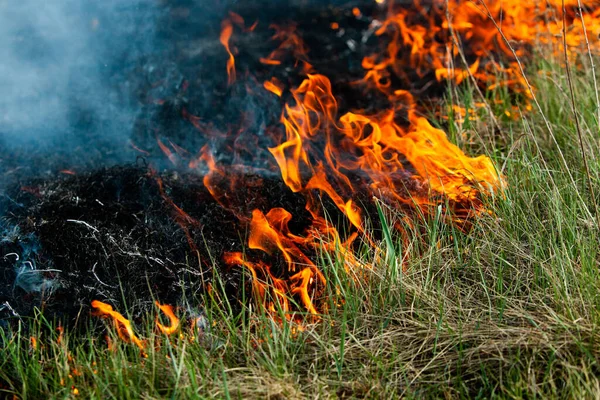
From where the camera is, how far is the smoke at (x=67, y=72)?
15.0 feet

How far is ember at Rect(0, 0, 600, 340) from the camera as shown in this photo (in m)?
3.23

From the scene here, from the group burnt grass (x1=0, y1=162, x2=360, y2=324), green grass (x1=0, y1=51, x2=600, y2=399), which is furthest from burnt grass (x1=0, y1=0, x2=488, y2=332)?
green grass (x1=0, y1=51, x2=600, y2=399)

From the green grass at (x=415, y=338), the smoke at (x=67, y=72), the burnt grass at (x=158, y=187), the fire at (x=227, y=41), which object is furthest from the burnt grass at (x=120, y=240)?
the fire at (x=227, y=41)

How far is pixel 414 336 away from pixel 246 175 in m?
1.57

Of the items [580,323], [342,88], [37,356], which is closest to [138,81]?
[342,88]

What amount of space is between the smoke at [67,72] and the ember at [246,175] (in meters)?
0.15

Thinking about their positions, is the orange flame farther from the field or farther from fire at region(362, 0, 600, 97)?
fire at region(362, 0, 600, 97)

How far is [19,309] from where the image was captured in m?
3.10

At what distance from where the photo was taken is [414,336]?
2.80m

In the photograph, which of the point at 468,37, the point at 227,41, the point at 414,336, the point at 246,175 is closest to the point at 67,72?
the point at 227,41

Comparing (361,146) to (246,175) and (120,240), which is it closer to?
(246,175)

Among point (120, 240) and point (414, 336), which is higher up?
point (120, 240)

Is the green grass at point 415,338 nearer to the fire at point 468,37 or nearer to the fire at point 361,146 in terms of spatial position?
the fire at point 361,146

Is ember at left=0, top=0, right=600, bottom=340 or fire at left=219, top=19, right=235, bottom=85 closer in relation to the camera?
ember at left=0, top=0, right=600, bottom=340
